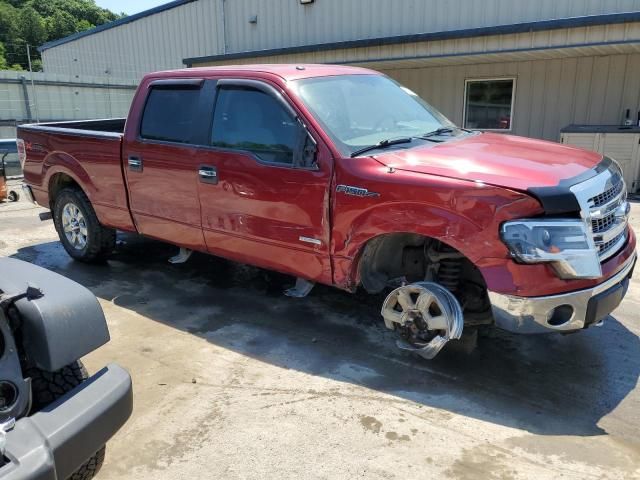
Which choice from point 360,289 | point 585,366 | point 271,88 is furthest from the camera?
point 360,289

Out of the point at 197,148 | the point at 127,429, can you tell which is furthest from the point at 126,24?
the point at 127,429

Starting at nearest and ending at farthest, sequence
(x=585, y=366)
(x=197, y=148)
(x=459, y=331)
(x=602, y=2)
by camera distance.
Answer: (x=459, y=331)
(x=585, y=366)
(x=197, y=148)
(x=602, y=2)

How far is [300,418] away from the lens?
9.94ft

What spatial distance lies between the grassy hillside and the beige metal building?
43693 mm

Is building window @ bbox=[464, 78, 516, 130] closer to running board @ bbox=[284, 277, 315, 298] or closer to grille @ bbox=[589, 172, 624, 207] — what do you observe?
grille @ bbox=[589, 172, 624, 207]

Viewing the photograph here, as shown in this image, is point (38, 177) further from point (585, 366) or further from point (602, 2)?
point (602, 2)

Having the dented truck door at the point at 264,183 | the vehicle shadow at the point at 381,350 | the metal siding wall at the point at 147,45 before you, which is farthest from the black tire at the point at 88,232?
the metal siding wall at the point at 147,45

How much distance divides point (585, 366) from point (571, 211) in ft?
4.17

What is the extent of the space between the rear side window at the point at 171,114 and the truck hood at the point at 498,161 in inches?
72.6

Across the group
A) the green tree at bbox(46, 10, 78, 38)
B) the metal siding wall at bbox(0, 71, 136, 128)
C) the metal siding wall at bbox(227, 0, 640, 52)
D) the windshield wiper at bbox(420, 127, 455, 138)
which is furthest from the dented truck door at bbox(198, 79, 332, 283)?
the green tree at bbox(46, 10, 78, 38)

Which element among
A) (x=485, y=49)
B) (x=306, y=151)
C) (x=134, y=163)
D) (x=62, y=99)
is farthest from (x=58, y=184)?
(x=62, y=99)

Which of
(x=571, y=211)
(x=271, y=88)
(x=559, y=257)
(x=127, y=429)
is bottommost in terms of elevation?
(x=127, y=429)

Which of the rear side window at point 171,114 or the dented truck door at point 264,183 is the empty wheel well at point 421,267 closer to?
the dented truck door at point 264,183

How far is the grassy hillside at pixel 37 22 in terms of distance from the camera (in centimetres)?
5711
